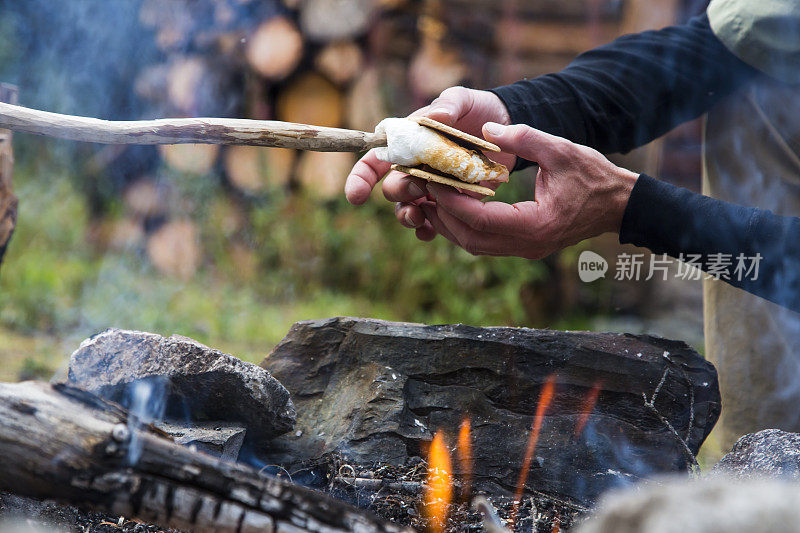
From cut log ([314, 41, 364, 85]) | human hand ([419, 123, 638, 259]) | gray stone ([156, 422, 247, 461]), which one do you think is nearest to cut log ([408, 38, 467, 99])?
cut log ([314, 41, 364, 85])

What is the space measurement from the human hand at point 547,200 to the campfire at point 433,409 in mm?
303

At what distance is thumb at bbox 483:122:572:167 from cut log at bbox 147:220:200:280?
329 centimetres

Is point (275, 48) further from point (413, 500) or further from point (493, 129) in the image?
point (413, 500)

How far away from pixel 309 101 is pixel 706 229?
9.88ft

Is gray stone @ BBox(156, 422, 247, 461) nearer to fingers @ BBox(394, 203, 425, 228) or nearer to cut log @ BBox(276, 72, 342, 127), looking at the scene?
fingers @ BBox(394, 203, 425, 228)

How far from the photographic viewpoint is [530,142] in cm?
176

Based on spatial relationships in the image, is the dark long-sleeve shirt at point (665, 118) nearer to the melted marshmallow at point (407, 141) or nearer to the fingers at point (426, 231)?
the fingers at point (426, 231)

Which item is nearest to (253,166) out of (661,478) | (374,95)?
(374,95)

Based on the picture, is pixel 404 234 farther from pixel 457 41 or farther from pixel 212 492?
pixel 212 492

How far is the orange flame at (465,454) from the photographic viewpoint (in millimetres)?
1775

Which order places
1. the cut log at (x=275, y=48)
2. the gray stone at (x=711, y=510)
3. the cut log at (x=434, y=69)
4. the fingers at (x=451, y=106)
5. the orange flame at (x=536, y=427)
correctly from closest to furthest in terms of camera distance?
1. the gray stone at (x=711, y=510)
2. the orange flame at (x=536, y=427)
3. the fingers at (x=451, y=106)
4. the cut log at (x=275, y=48)
5. the cut log at (x=434, y=69)

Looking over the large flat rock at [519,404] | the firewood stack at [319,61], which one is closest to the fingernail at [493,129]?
the large flat rock at [519,404]

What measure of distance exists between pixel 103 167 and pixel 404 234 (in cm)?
221

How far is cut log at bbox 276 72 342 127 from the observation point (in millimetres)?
4254
